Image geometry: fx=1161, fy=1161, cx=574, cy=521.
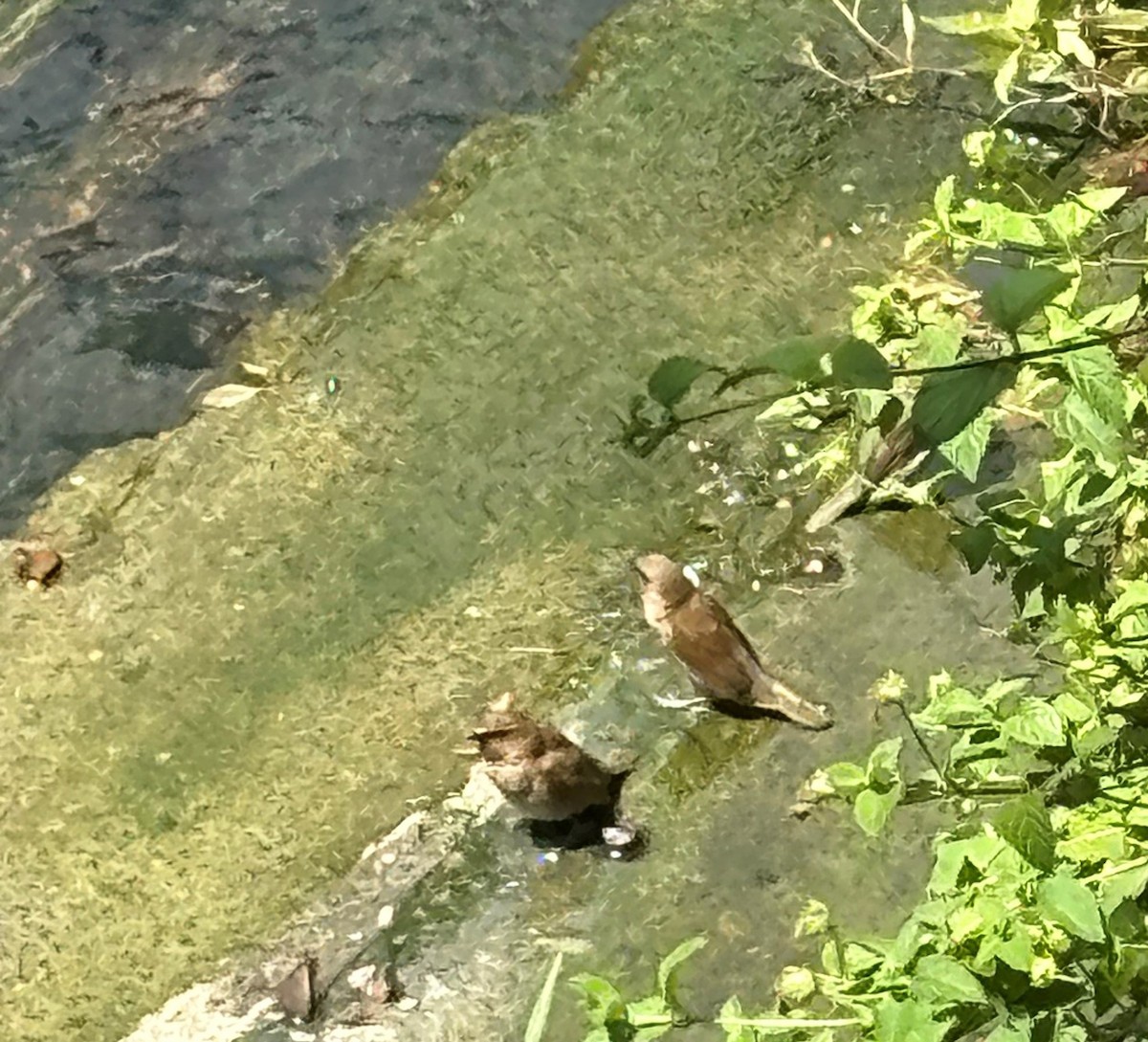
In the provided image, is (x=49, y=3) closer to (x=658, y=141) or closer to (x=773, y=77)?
(x=658, y=141)

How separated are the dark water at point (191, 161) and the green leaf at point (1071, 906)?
1.52 meters

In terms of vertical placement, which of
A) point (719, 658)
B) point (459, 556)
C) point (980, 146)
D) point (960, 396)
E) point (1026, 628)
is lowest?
point (1026, 628)

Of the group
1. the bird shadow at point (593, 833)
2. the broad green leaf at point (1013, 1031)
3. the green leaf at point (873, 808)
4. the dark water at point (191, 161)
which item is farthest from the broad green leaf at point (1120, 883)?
the dark water at point (191, 161)

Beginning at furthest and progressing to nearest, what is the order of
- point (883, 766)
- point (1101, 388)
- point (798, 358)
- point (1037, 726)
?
point (883, 766), point (1037, 726), point (1101, 388), point (798, 358)

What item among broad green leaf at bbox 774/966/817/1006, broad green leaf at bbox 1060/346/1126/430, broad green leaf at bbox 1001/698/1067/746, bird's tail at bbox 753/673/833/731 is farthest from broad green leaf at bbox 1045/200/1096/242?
broad green leaf at bbox 774/966/817/1006

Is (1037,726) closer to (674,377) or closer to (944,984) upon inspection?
(944,984)

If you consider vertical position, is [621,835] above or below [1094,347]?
below

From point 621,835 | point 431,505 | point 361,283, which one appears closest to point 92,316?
point 361,283

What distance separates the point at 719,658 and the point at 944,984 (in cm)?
70

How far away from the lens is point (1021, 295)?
2.66 feet

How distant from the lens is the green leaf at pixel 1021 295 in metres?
0.81

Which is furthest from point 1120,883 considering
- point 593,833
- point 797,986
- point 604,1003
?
point 593,833

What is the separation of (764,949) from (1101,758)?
608mm

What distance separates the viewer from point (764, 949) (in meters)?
1.68
